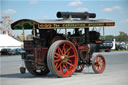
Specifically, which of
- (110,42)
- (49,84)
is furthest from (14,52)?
(49,84)

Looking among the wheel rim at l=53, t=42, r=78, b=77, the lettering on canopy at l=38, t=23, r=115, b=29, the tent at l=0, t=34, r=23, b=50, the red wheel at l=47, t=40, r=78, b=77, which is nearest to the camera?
the red wheel at l=47, t=40, r=78, b=77

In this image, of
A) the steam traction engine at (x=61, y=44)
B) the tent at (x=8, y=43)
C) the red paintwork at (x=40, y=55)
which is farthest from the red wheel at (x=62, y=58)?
the tent at (x=8, y=43)

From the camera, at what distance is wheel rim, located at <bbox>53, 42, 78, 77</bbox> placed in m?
11.8

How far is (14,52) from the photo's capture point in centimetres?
5069

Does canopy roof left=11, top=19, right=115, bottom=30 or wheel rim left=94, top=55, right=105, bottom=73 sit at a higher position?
canopy roof left=11, top=19, right=115, bottom=30

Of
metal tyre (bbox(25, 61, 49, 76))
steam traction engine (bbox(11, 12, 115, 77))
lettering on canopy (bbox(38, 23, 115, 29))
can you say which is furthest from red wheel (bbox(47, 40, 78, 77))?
metal tyre (bbox(25, 61, 49, 76))

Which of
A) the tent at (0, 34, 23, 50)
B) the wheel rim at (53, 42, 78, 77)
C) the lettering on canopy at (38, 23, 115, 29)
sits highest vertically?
the lettering on canopy at (38, 23, 115, 29)

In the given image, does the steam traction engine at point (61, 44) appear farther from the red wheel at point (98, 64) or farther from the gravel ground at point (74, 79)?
the gravel ground at point (74, 79)

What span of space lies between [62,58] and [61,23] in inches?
59.1

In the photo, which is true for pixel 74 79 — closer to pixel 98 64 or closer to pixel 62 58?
pixel 62 58

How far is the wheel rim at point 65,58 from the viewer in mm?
11758

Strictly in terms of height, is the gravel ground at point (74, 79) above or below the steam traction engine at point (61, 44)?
below

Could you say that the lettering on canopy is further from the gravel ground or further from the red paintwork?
the gravel ground

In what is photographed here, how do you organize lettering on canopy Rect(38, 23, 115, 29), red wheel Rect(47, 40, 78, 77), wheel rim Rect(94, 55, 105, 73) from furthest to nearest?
wheel rim Rect(94, 55, 105, 73) → lettering on canopy Rect(38, 23, 115, 29) → red wheel Rect(47, 40, 78, 77)
